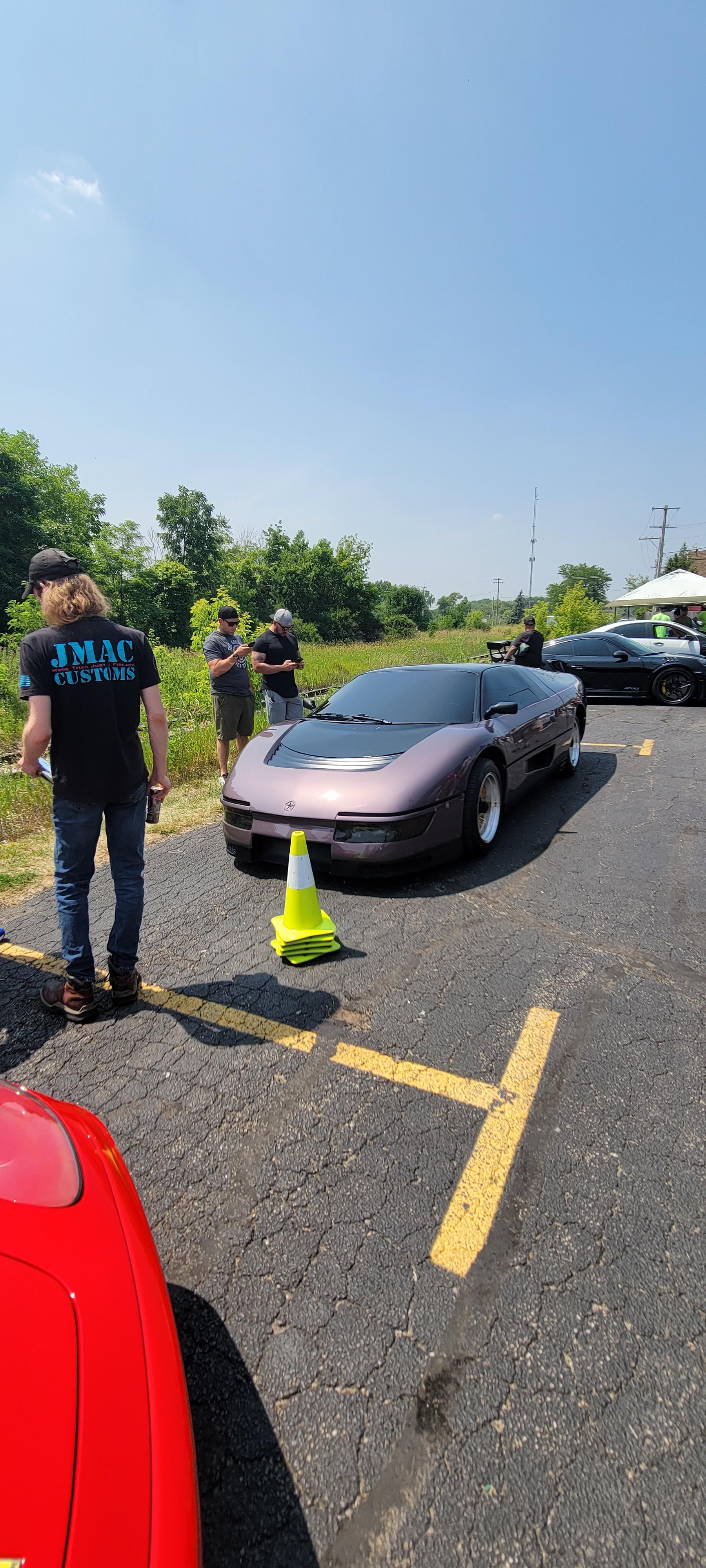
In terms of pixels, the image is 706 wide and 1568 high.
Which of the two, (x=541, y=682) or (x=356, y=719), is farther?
(x=541, y=682)

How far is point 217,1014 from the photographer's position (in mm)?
2568

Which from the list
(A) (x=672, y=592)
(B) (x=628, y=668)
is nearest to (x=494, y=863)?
(B) (x=628, y=668)

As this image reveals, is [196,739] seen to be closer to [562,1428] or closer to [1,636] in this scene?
[562,1428]

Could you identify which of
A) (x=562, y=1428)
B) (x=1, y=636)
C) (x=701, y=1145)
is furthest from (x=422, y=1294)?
(x=1, y=636)

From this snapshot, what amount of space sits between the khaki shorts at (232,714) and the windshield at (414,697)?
1.25 metres

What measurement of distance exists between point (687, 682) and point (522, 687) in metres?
6.69

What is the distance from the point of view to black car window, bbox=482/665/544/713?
4625 mm

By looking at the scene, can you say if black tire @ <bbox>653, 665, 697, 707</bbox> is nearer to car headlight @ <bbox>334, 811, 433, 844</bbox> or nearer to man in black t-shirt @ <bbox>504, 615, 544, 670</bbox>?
man in black t-shirt @ <bbox>504, 615, 544, 670</bbox>

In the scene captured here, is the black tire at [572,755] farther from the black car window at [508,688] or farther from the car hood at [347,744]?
the car hood at [347,744]

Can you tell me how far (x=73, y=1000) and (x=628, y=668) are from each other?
1029cm

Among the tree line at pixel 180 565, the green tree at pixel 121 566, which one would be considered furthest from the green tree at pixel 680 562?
the green tree at pixel 121 566

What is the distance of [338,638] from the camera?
4788 cm

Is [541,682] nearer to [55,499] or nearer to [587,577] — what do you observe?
[55,499]

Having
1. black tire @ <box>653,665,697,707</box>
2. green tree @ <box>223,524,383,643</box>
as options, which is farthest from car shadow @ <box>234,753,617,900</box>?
green tree @ <box>223,524,383,643</box>
